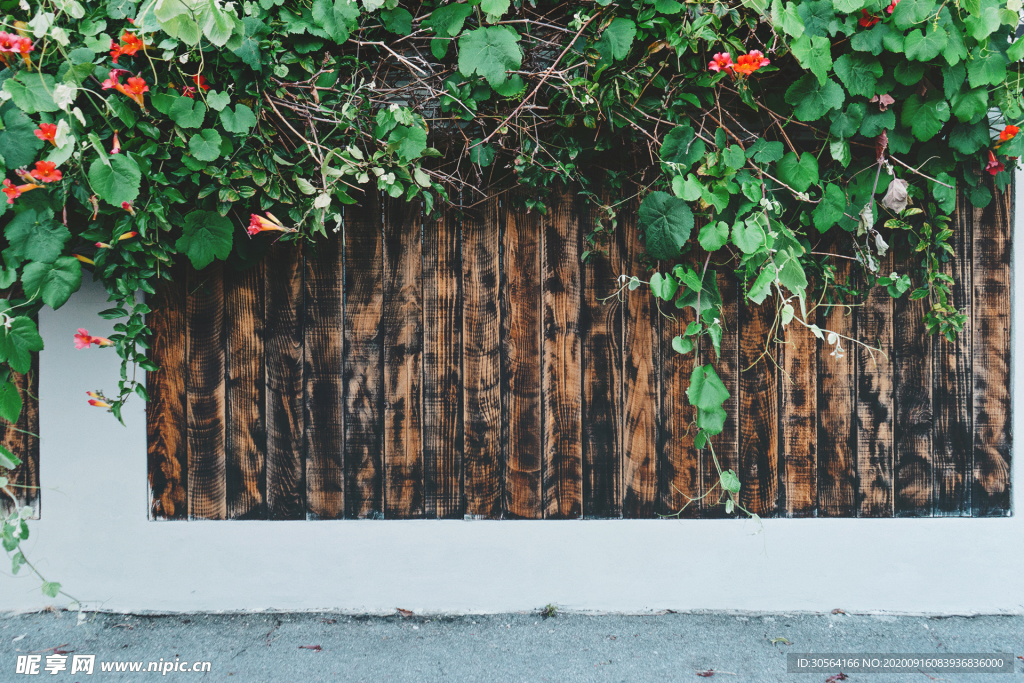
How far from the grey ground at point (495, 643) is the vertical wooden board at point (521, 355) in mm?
458

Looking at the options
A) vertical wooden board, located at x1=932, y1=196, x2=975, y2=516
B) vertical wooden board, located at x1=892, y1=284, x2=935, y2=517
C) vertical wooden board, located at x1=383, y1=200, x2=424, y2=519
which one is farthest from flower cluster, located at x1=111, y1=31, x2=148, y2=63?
vertical wooden board, located at x1=932, y1=196, x2=975, y2=516

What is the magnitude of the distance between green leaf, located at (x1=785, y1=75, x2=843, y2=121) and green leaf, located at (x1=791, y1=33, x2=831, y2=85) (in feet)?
0.18

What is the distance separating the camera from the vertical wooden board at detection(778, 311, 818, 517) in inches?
71.1

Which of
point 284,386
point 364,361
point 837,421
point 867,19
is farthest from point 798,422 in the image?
point 284,386

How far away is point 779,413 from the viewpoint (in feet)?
5.95

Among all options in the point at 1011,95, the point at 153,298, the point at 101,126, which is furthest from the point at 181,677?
the point at 1011,95

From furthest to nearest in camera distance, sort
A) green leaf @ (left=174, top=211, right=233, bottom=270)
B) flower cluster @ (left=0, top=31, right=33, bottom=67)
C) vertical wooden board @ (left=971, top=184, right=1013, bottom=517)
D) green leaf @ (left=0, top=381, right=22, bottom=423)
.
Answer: vertical wooden board @ (left=971, top=184, right=1013, bottom=517)
green leaf @ (left=174, top=211, right=233, bottom=270)
green leaf @ (left=0, top=381, right=22, bottom=423)
flower cluster @ (left=0, top=31, right=33, bottom=67)

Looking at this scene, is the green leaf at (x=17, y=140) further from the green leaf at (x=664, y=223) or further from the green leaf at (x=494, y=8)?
the green leaf at (x=664, y=223)

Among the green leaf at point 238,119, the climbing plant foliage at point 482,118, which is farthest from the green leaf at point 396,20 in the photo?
the green leaf at point 238,119

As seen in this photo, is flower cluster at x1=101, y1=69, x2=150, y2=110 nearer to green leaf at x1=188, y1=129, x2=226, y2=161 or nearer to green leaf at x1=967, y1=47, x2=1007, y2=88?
green leaf at x1=188, y1=129, x2=226, y2=161

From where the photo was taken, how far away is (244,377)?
1801 millimetres

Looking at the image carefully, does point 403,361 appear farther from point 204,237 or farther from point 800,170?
point 800,170

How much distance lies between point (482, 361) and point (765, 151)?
106 cm

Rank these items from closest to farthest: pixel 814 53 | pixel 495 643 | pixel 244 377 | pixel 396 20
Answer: pixel 814 53
pixel 396 20
pixel 495 643
pixel 244 377
